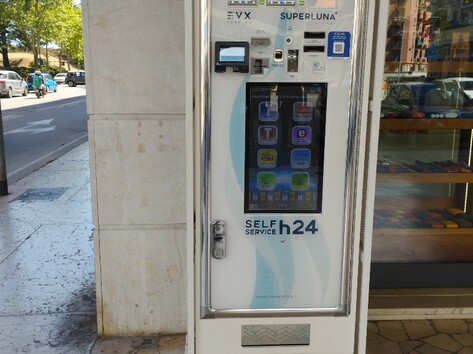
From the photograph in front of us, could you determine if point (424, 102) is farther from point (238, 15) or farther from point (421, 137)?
point (238, 15)

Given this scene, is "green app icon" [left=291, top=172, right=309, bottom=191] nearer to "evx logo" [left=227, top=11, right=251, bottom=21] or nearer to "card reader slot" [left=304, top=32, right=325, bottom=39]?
"card reader slot" [left=304, top=32, right=325, bottom=39]

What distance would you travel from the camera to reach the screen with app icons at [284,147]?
236cm

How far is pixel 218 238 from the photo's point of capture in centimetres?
250

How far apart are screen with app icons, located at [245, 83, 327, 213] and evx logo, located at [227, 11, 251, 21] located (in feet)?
1.02

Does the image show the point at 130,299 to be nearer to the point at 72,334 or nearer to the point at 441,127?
the point at 72,334

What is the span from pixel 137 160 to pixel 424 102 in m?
2.54

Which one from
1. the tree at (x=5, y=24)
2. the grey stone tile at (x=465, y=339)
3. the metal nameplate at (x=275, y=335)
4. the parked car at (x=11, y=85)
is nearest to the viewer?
the metal nameplate at (x=275, y=335)

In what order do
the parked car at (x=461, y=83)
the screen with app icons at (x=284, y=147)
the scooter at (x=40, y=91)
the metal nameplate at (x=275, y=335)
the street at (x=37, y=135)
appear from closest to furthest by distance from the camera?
the screen with app icons at (x=284, y=147)
the metal nameplate at (x=275, y=335)
the parked car at (x=461, y=83)
the street at (x=37, y=135)
the scooter at (x=40, y=91)

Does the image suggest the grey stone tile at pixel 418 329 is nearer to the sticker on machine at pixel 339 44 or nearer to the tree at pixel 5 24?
the sticker on machine at pixel 339 44

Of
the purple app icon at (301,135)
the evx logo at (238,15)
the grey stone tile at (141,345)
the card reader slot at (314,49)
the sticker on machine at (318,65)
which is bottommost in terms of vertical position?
the grey stone tile at (141,345)

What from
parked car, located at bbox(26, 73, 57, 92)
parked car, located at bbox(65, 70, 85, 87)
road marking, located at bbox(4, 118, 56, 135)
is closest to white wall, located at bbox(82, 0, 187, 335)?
road marking, located at bbox(4, 118, 56, 135)

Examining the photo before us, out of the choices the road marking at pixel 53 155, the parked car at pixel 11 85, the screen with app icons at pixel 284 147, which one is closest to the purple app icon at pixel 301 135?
the screen with app icons at pixel 284 147

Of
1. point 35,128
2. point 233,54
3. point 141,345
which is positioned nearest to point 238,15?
point 233,54

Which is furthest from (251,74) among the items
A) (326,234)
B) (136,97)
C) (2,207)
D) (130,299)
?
(2,207)
